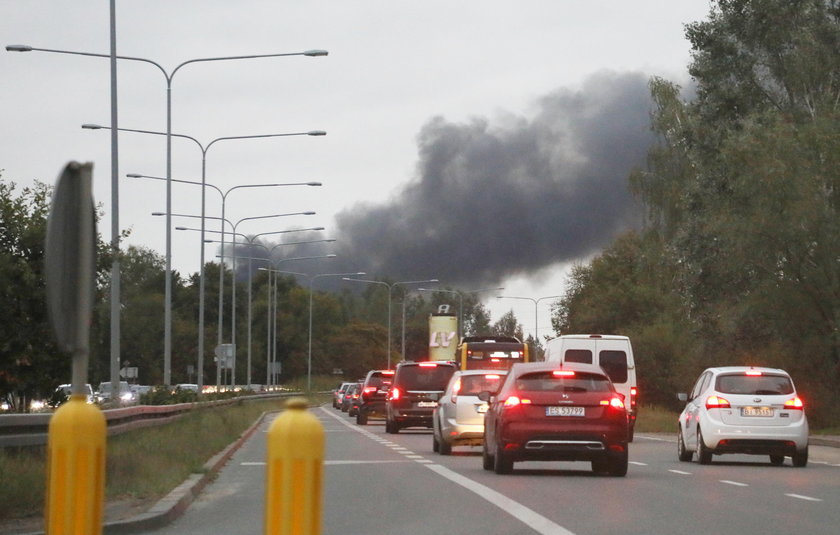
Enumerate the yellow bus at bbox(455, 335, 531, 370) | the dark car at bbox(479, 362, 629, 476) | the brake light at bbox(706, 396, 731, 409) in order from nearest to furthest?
the dark car at bbox(479, 362, 629, 476) → the brake light at bbox(706, 396, 731, 409) → the yellow bus at bbox(455, 335, 531, 370)

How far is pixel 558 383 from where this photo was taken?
21875 millimetres

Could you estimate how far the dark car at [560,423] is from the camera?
2145cm

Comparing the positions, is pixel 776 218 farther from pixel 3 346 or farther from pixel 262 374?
pixel 262 374

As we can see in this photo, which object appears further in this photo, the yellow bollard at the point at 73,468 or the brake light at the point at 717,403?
the brake light at the point at 717,403

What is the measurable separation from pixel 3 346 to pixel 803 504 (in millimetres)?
15302

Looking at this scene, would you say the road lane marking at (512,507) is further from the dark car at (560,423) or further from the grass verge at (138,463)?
the grass verge at (138,463)

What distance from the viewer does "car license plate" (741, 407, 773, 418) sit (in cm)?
2514

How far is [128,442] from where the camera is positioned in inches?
888

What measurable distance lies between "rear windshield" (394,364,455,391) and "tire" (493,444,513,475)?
17.3 m

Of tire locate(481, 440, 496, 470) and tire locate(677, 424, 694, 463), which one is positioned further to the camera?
tire locate(677, 424, 694, 463)

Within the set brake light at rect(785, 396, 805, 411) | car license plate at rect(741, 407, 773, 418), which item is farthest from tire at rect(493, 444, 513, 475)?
brake light at rect(785, 396, 805, 411)

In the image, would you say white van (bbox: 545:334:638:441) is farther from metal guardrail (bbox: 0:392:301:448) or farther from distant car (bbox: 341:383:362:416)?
distant car (bbox: 341:383:362:416)

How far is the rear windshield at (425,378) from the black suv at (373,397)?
10153 mm

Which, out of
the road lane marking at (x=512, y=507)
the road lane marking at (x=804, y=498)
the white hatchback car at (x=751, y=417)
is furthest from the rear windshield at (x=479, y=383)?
the road lane marking at (x=804, y=498)
